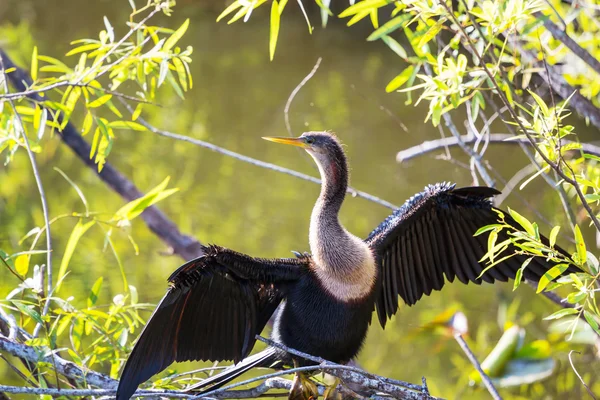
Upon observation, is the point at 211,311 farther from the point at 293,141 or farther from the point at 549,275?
the point at 549,275

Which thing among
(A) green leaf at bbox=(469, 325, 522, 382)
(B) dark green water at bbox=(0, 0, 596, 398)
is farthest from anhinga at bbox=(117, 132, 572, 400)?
(A) green leaf at bbox=(469, 325, 522, 382)

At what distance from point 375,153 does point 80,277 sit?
9.55ft

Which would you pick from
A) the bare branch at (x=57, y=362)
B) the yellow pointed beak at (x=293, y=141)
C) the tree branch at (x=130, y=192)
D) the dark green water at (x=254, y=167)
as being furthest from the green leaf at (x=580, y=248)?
the tree branch at (x=130, y=192)

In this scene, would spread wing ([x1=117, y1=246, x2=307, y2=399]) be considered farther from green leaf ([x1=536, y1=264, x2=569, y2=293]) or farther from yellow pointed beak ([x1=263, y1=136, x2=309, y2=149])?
green leaf ([x1=536, y1=264, x2=569, y2=293])

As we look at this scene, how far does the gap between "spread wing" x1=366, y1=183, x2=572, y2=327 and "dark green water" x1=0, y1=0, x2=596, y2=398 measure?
98cm

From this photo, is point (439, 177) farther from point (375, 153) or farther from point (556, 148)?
point (556, 148)

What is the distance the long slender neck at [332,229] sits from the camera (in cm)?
227

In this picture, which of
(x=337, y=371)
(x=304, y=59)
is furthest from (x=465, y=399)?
(x=304, y=59)

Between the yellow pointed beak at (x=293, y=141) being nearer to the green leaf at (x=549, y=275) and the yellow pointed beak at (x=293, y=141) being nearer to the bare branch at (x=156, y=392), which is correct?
the bare branch at (x=156, y=392)

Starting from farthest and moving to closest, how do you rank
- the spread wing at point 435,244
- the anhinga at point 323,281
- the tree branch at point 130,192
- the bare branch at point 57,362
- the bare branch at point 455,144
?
the tree branch at point 130,192, the bare branch at point 455,144, the spread wing at point 435,244, the anhinga at point 323,281, the bare branch at point 57,362

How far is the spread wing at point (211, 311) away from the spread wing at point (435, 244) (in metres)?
0.33

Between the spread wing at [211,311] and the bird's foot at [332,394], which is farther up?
the spread wing at [211,311]

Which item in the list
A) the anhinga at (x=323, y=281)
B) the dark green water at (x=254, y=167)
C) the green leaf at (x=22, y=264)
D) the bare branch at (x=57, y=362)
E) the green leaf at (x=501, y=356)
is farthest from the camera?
the dark green water at (x=254, y=167)

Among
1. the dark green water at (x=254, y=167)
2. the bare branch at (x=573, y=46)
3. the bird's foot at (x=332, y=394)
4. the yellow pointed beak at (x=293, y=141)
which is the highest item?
the bare branch at (x=573, y=46)
